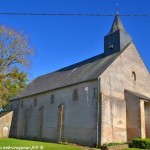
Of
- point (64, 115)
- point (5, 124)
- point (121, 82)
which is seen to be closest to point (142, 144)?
point (121, 82)

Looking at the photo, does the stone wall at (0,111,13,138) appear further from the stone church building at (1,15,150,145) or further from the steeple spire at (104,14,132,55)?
the steeple spire at (104,14,132,55)

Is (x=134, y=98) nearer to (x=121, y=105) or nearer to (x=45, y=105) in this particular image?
(x=121, y=105)

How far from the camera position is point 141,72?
97.0 feet

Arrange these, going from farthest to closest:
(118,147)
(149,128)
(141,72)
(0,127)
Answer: (0,127)
(141,72)
(149,128)
(118,147)

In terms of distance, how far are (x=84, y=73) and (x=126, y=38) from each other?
8016 millimetres

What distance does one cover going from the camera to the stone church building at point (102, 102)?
2316cm

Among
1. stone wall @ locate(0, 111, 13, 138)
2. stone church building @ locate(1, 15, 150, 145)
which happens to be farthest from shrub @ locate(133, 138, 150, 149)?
stone wall @ locate(0, 111, 13, 138)

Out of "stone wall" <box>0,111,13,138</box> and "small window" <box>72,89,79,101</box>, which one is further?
"stone wall" <box>0,111,13,138</box>

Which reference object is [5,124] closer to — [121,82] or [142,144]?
[121,82]

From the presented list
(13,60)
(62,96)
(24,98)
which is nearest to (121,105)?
(62,96)

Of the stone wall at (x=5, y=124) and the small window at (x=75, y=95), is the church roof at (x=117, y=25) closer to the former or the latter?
the small window at (x=75, y=95)

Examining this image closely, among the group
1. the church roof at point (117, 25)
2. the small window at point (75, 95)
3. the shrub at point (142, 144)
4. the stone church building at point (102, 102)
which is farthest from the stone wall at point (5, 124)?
the shrub at point (142, 144)

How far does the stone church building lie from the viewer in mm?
23156

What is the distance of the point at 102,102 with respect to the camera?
22.9 metres
